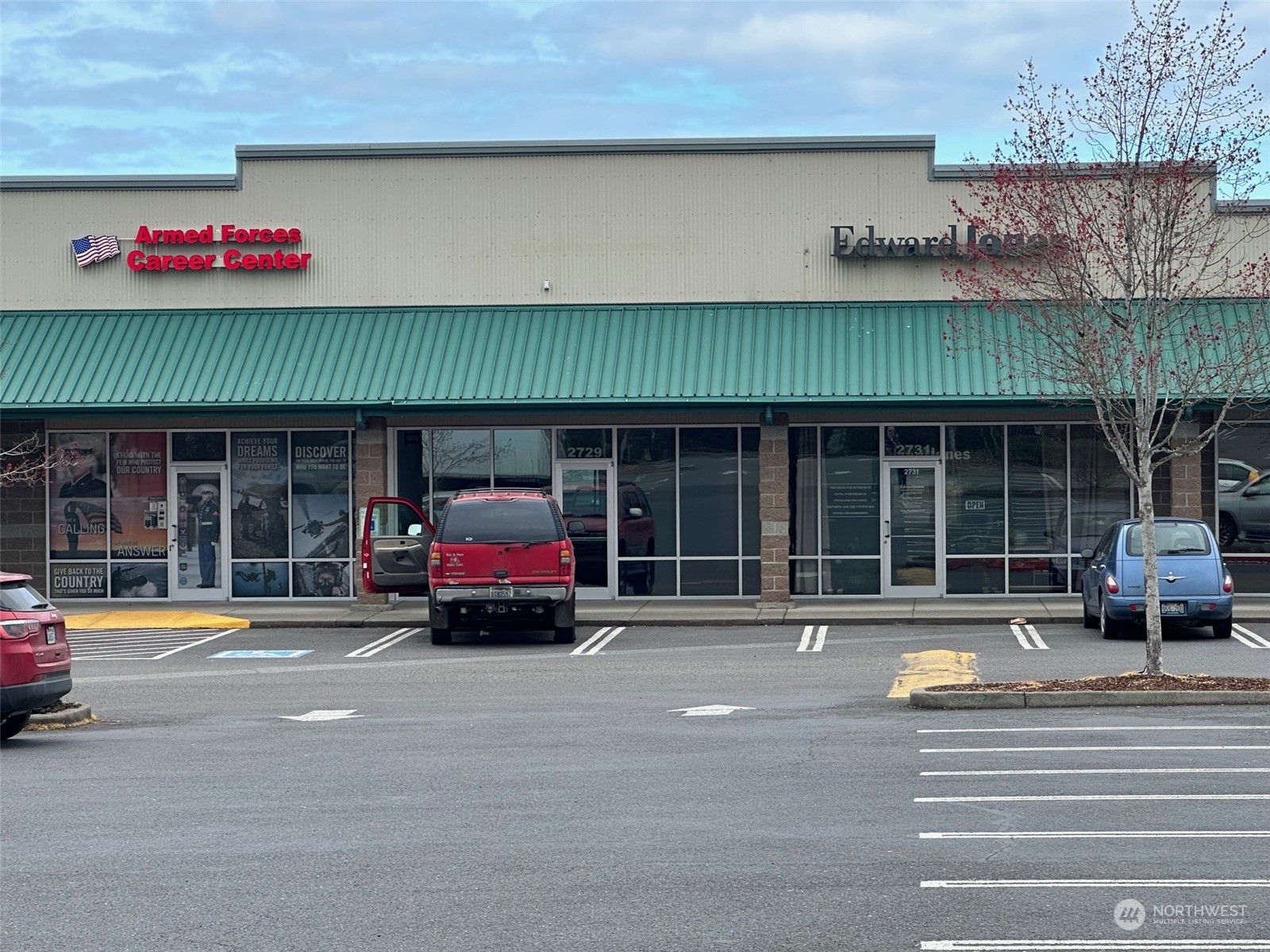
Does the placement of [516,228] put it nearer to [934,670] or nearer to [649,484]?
[649,484]

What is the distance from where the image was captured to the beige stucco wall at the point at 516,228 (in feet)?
93.5

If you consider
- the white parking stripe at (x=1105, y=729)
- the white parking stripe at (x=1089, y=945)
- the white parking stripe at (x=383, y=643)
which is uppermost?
the white parking stripe at (x=1089, y=945)

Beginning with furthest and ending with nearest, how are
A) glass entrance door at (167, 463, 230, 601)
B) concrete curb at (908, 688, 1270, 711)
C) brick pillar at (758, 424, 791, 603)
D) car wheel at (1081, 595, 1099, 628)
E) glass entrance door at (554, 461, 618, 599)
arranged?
1. glass entrance door at (167, 463, 230, 601)
2. glass entrance door at (554, 461, 618, 599)
3. brick pillar at (758, 424, 791, 603)
4. car wheel at (1081, 595, 1099, 628)
5. concrete curb at (908, 688, 1270, 711)

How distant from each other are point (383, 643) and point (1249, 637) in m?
12.0

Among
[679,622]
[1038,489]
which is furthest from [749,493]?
[1038,489]

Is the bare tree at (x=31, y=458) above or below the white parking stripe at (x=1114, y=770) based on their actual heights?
above

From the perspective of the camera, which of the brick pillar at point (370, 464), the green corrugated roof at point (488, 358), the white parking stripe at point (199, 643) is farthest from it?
the brick pillar at point (370, 464)

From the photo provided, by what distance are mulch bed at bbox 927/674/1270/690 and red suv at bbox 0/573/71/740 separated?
26.7 feet

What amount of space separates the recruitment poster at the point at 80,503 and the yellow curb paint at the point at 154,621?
91.5 inches

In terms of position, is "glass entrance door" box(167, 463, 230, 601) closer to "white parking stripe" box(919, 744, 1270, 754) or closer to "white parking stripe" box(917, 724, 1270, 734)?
"white parking stripe" box(917, 724, 1270, 734)

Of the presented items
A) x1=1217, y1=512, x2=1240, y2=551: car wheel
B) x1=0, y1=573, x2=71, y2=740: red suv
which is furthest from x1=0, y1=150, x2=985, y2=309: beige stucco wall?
x1=0, y1=573, x2=71, y2=740: red suv

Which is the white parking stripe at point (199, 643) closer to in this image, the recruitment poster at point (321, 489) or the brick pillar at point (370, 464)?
the brick pillar at point (370, 464)

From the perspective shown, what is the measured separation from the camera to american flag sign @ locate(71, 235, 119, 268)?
29250 mm
